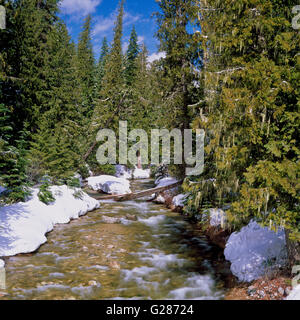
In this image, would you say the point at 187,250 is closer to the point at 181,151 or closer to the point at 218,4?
the point at 181,151

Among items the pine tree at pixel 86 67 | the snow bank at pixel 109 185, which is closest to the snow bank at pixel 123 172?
the pine tree at pixel 86 67

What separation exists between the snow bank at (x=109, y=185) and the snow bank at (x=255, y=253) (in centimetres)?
1549

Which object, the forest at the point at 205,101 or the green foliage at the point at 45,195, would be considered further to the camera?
the green foliage at the point at 45,195

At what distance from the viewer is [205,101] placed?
11953mm

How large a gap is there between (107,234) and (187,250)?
394 centimetres

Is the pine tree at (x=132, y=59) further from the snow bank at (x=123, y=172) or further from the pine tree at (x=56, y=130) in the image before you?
the pine tree at (x=56, y=130)

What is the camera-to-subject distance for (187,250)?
34.8 feet

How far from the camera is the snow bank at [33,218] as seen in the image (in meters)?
9.27

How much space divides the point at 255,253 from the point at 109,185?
17.7 m

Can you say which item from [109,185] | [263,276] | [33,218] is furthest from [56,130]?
[263,276]

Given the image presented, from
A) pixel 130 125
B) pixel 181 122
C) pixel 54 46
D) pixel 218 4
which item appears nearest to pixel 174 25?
pixel 181 122

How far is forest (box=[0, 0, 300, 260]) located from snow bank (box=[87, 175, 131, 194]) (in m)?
3.49

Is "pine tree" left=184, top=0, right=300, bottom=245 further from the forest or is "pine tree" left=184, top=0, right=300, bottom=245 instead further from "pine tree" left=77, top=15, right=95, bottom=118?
"pine tree" left=77, top=15, right=95, bottom=118

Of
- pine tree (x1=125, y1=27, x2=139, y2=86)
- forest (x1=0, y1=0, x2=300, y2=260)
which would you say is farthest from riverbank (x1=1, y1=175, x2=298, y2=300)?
pine tree (x1=125, y1=27, x2=139, y2=86)
